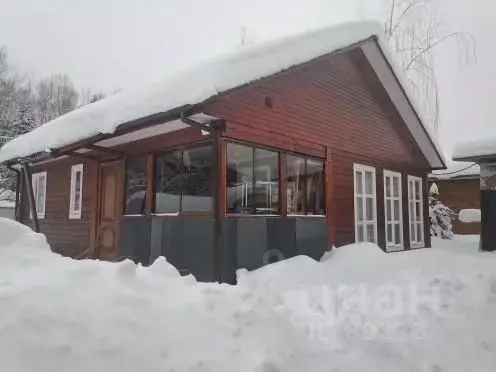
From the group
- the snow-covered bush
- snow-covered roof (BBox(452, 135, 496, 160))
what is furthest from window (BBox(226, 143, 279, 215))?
the snow-covered bush

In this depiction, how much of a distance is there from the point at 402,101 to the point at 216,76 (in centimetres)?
652

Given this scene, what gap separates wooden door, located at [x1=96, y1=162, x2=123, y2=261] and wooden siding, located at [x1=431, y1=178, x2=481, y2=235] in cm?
1554

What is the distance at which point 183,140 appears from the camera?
700 cm

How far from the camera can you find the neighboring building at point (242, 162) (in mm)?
6469

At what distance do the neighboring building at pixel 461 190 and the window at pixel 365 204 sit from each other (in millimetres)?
10183

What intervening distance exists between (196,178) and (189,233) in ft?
2.80

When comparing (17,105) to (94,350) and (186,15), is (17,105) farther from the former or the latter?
(94,350)

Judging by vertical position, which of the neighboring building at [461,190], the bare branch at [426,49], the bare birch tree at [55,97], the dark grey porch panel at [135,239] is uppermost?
the bare birch tree at [55,97]

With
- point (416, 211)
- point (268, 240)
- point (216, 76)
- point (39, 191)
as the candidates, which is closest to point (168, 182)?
point (268, 240)

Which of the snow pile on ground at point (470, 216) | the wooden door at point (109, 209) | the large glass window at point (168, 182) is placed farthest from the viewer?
the snow pile on ground at point (470, 216)

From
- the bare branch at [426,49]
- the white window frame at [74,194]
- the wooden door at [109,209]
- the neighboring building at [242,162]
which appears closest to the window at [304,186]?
the neighboring building at [242,162]

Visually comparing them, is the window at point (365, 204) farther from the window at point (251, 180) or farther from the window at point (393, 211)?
the window at point (251, 180)

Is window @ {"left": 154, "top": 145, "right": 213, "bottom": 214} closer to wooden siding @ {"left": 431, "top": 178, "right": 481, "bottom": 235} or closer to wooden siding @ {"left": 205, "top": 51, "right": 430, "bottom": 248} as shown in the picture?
wooden siding @ {"left": 205, "top": 51, "right": 430, "bottom": 248}

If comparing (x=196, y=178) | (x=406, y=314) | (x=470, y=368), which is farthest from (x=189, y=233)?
(x=470, y=368)
